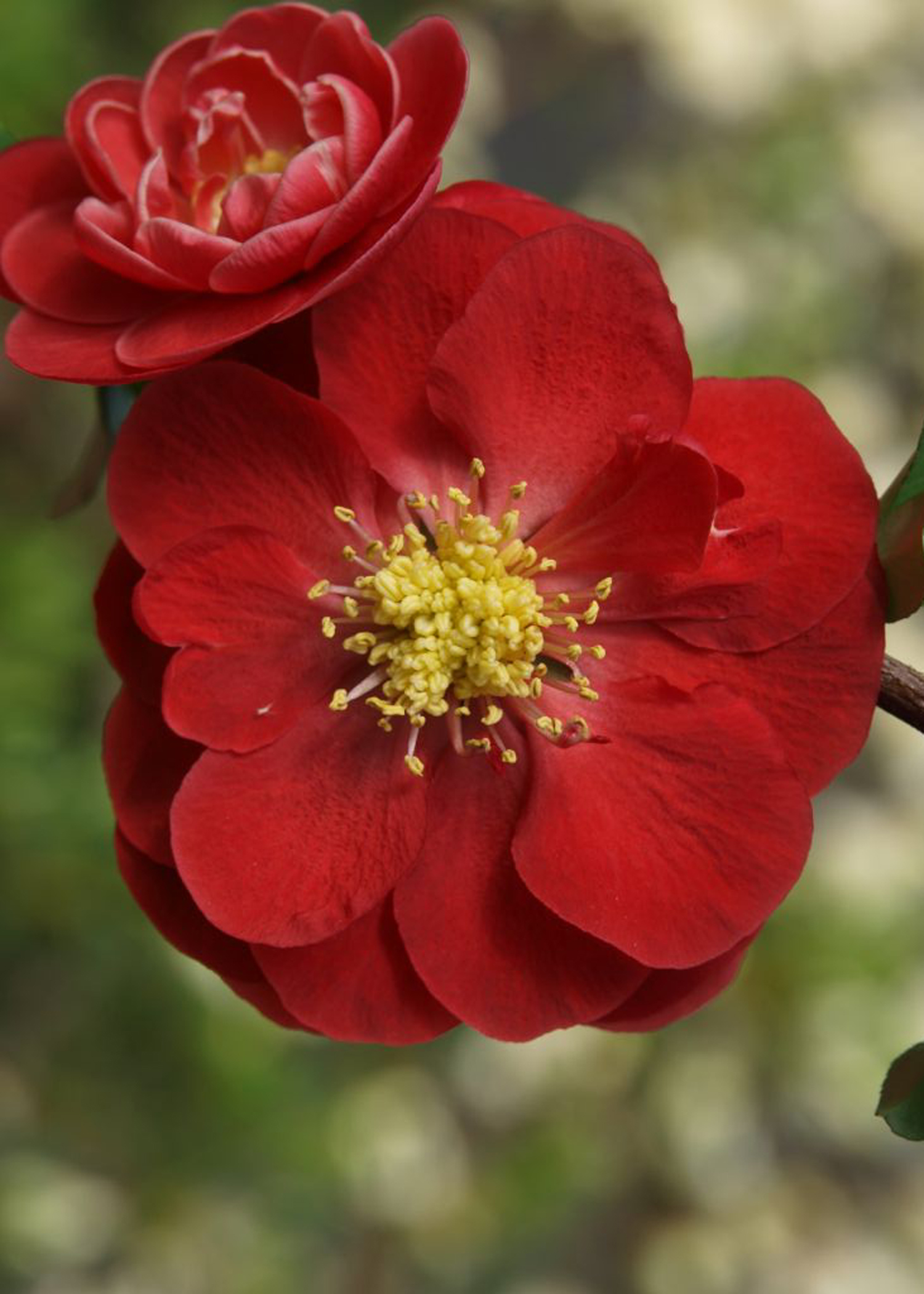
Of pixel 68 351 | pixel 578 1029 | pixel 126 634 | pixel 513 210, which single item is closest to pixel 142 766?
pixel 126 634

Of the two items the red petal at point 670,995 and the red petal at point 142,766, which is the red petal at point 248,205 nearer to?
the red petal at point 142,766

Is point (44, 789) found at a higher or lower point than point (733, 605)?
lower

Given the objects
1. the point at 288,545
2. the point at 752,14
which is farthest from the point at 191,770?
the point at 752,14

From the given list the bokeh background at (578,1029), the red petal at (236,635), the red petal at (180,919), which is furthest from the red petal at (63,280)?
the bokeh background at (578,1029)

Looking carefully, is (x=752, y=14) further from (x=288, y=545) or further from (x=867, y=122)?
(x=288, y=545)

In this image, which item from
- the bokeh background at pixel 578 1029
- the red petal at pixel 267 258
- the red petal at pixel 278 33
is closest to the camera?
the red petal at pixel 267 258

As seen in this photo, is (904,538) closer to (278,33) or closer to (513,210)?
(513,210)
